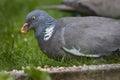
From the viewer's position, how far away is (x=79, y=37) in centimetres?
776

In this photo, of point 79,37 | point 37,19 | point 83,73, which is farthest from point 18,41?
point 83,73

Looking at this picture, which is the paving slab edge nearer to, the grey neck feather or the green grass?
the green grass

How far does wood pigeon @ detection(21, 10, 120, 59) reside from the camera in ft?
25.2

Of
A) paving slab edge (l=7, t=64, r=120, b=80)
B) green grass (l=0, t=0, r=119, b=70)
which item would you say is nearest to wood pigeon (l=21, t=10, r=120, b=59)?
green grass (l=0, t=0, r=119, b=70)

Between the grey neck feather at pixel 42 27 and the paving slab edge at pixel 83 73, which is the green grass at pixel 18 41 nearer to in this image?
the grey neck feather at pixel 42 27

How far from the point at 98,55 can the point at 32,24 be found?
3.46 feet

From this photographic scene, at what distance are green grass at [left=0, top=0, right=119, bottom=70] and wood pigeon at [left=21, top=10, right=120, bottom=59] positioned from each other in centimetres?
13

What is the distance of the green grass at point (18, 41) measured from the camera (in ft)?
25.5

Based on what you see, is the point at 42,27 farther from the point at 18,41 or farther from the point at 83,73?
the point at 18,41

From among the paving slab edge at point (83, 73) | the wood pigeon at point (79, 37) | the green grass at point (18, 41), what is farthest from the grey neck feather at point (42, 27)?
the paving slab edge at point (83, 73)

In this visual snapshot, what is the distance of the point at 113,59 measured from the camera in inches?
305

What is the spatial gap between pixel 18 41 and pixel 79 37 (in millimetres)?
2958

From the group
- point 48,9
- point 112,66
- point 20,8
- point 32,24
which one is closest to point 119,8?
point 48,9

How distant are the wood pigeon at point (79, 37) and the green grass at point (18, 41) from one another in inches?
5.2
